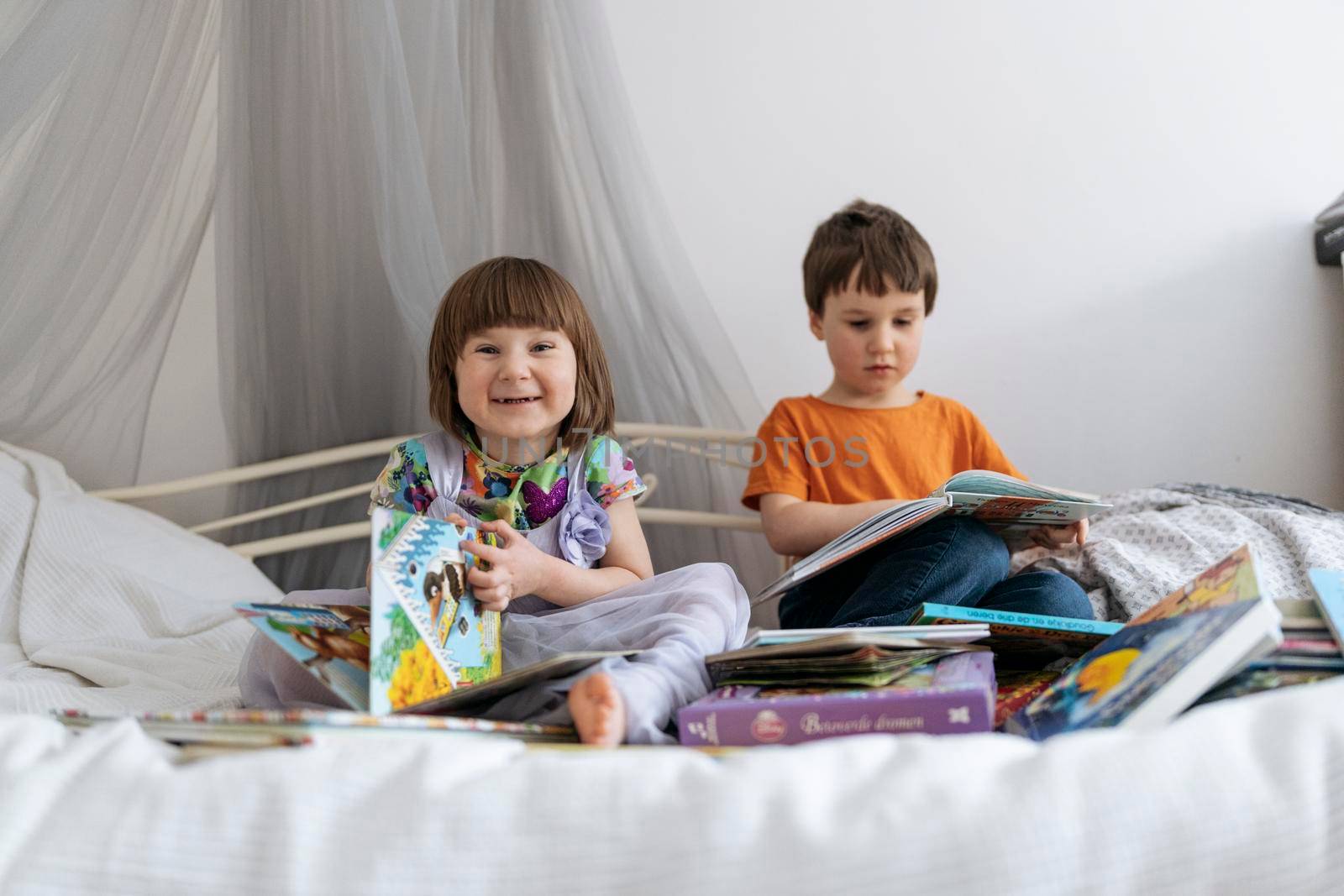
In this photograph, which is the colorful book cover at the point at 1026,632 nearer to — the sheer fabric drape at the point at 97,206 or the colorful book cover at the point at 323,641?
the colorful book cover at the point at 323,641

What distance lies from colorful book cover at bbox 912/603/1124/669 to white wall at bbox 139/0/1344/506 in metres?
0.94

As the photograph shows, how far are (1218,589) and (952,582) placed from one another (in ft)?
1.53

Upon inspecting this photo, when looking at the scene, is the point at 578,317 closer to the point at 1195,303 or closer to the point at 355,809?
the point at 355,809

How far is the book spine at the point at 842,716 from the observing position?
30.2 inches

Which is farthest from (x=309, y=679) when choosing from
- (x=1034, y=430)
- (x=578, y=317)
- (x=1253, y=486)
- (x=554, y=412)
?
(x=1253, y=486)

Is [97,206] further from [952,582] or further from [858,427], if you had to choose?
[952,582]

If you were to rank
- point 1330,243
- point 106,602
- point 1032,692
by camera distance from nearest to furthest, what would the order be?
point 1032,692 < point 106,602 < point 1330,243

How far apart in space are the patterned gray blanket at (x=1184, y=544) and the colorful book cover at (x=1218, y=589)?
294 millimetres

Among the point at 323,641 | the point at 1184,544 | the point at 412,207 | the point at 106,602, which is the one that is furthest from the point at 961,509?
the point at 106,602

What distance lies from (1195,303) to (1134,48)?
1.55 feet

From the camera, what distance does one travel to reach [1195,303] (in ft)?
6.42

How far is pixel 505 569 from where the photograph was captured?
1.06m

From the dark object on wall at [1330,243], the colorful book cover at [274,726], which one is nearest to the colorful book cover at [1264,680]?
the colorful book cover at [274,726]

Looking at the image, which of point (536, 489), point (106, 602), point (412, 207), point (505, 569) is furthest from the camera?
point (412, 207)
